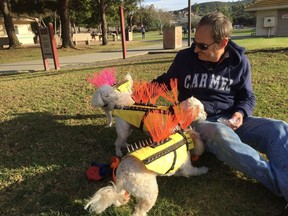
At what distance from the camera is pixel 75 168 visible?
3.27 m

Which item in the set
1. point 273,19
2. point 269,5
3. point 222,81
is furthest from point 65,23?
point 222,81

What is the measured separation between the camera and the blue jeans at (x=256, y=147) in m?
2.49

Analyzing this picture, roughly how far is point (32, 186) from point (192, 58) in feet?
7.19

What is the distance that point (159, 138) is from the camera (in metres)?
2.50

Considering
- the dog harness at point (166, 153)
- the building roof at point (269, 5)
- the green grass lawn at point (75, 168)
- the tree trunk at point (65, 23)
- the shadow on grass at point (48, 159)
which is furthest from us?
the building roof at point (269, 5)

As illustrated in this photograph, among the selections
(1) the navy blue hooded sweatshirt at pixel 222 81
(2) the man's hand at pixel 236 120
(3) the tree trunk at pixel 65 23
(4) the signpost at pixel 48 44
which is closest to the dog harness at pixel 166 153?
(2) the man's hand at pixel 236 120

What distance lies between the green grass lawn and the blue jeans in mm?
256

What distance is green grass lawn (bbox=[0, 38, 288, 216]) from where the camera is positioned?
8.55 ft

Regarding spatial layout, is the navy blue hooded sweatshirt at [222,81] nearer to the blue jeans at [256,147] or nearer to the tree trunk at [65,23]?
the blue jeans at [256,147]

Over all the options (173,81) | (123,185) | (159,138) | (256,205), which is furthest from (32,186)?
(256,205)

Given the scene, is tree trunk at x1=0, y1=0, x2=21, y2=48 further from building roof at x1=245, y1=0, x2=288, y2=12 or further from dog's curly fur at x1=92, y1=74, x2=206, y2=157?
building roof at x1=245, y1=0, x2=288, y2=12

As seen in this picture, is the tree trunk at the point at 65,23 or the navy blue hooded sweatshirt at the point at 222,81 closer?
the navy blue hooded sweatshirt at the point at 222,81

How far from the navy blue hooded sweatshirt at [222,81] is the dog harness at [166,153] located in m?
0.69

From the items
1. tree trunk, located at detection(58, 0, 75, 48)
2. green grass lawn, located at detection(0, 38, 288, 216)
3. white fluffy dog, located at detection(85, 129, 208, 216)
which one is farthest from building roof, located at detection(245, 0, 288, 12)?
white fluffy dog, located at detection(85, 129, 208, 216)
